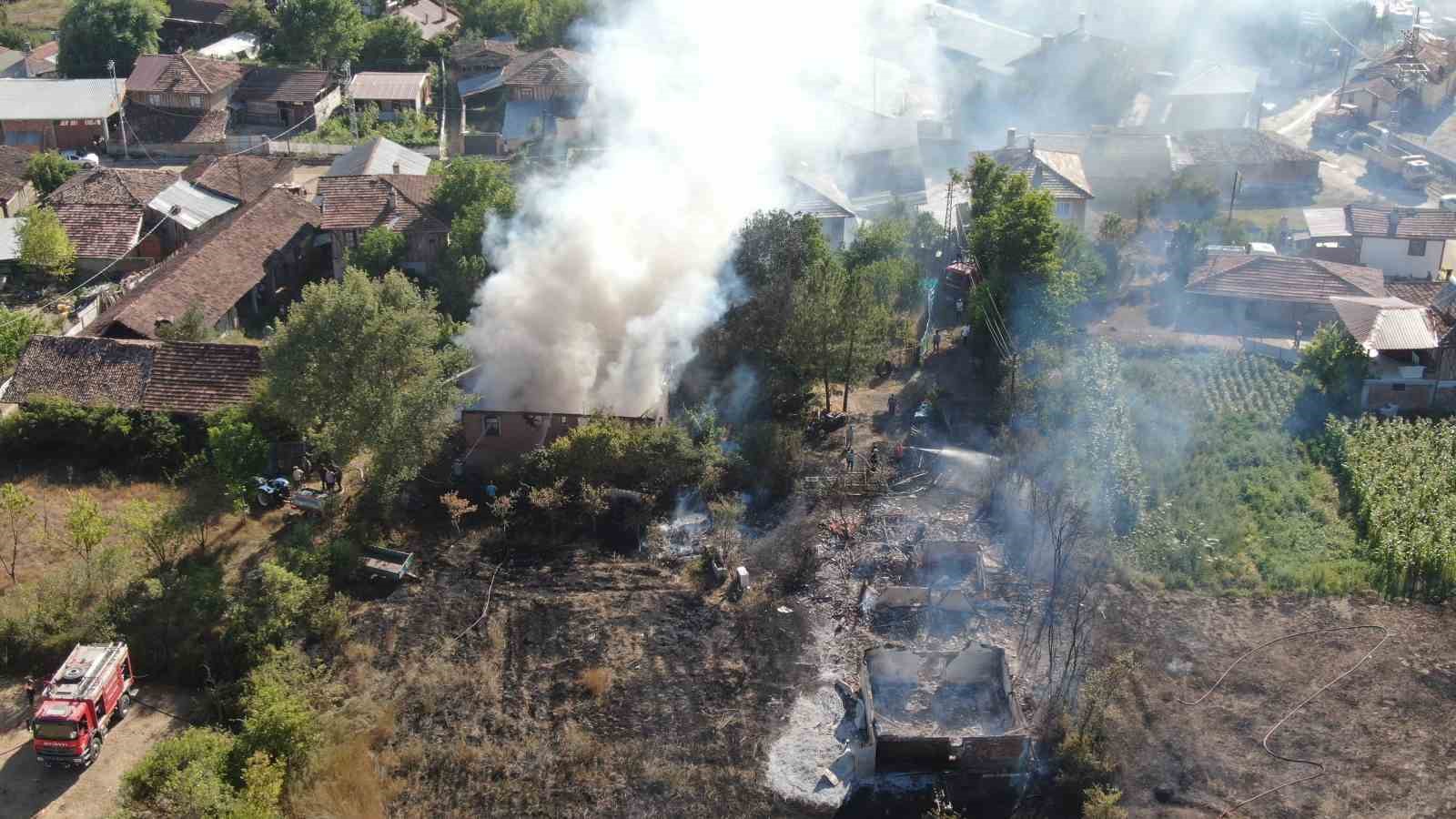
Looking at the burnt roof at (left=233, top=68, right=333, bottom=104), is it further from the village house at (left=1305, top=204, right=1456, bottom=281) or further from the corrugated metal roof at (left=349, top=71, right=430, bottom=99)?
the village house at (left=1305, top=204, right=1456, bottom=281)

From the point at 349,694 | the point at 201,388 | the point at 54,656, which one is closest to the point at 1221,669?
the point at 349,694

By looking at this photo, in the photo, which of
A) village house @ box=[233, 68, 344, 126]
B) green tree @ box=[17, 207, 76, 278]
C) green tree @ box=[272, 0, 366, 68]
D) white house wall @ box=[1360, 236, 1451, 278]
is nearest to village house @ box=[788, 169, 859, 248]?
white house wall @ box=[1360, 236, 1451, 278]

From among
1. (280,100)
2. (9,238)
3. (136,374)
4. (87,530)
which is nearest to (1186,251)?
(136,374)

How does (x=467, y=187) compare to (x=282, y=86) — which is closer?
(x=467, y=187)

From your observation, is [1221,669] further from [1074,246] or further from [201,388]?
[201,388]

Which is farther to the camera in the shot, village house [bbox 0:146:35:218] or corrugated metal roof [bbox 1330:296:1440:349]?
village house [bbox 0:146:35:218]

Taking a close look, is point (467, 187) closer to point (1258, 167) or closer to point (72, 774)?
point (72, 774)
